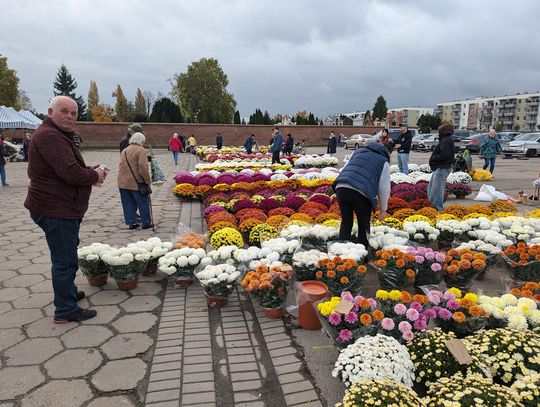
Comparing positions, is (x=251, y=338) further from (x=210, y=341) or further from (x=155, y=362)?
(x=155, y=362)

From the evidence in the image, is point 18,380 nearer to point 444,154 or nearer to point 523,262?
point 523,262

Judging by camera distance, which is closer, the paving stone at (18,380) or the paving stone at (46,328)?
the paving stone at (18,380)

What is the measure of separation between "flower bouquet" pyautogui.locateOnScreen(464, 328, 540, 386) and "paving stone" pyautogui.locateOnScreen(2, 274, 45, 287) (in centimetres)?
450

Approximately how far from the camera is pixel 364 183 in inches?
169

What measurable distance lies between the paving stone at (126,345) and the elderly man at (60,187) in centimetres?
62

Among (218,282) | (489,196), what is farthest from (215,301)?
(489,196)

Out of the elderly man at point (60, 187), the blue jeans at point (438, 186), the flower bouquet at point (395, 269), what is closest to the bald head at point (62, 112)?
the elderly man at point (60, 187)

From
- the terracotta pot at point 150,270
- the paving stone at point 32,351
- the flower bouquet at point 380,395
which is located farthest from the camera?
the terracotta pot at point 150,270

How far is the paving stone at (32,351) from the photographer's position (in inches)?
119

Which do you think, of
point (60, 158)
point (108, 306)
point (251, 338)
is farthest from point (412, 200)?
point (60, 158)

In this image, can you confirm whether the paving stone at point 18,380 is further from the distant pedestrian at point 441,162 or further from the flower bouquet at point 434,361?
the distant pedestrian at point 441,162

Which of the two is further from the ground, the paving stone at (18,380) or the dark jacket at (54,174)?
the dark jacket at (54,174)

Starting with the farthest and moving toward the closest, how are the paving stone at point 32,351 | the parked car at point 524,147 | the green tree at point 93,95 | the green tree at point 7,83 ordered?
the green tree at point 93,95
the green tree at point 7,83
the parked car at point 524,147
the paving stone at point 32,351

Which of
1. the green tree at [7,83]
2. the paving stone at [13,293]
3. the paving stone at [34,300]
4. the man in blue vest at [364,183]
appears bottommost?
the paving stone at [34,300]
